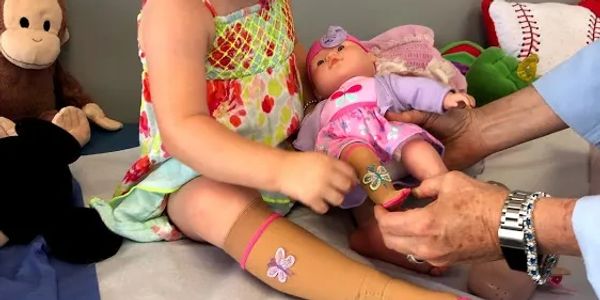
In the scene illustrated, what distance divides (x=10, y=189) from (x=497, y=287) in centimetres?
67

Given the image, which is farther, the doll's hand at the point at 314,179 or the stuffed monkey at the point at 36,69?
the stuffed monkey at the point at 36,69

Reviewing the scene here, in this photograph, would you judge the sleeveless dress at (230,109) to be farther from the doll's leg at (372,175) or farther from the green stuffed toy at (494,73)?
the green stuffed toy at (494,73)

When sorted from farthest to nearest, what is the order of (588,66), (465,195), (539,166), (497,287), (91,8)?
1. (91,8)
2. (539,166)
3. (588,66)
4. (497,287)
5. (465,195)

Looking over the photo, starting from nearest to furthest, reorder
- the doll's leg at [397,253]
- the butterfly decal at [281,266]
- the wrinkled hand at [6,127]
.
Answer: the butterfly decal at [281,266] → the doll's leg at [397,253] → the wrinkled hand at [6,127]

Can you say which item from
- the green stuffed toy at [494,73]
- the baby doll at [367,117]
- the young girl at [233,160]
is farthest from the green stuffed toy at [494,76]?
the young girl at [233,160]

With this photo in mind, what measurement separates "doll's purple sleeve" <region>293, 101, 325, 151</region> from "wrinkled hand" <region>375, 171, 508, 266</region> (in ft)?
0.92

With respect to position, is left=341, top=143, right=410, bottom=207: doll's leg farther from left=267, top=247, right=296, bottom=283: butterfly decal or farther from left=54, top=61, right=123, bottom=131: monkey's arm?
left=54, top=61, right=123, bottom=131: monkey's arm

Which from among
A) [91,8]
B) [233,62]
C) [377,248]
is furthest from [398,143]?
[91,8]

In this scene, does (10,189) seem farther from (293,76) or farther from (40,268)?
(293,76)

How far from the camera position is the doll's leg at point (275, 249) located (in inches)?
35.0

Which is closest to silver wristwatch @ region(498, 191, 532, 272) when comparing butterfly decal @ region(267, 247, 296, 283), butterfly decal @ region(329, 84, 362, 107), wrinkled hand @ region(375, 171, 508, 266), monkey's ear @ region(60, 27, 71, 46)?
wrinkled hand @ region(375, 171, 508, 266)

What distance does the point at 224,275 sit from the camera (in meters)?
0.99

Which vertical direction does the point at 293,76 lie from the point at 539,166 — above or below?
above

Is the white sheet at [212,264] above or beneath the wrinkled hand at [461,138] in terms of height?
beneath
